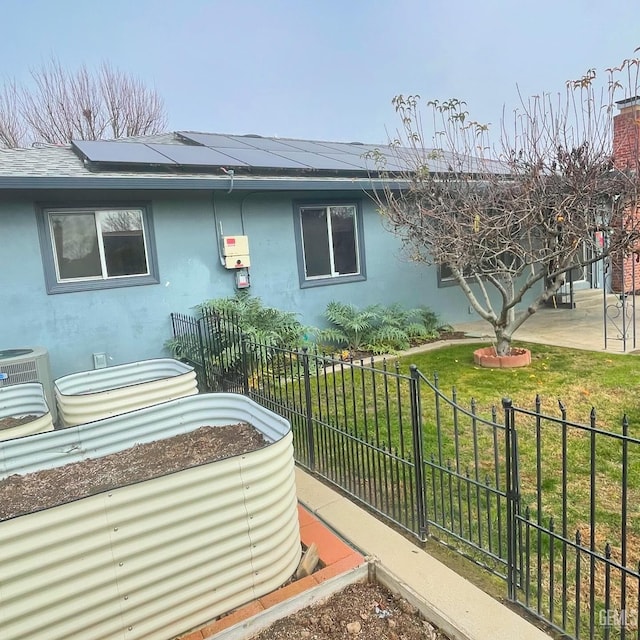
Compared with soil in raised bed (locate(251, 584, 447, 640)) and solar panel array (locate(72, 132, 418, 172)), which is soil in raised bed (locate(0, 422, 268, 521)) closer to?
soil in raised bed (locate(251, 584, 447, 640))

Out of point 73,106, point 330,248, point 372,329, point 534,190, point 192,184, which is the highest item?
point 73,106

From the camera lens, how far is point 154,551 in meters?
2.00

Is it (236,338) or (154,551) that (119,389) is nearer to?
(236,338)

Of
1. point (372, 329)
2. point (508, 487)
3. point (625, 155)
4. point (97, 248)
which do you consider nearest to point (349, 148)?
point (372, 329)

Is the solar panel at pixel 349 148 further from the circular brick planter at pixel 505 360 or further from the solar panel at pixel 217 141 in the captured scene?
the circular brick planter at pixel 505 360

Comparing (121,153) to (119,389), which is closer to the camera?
(119,389)

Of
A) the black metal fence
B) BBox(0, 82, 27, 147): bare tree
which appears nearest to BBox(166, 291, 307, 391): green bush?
the black metal fence

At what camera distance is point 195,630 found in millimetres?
2129

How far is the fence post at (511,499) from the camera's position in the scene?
7.15ft

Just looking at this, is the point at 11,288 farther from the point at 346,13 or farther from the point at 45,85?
the point at 45,85

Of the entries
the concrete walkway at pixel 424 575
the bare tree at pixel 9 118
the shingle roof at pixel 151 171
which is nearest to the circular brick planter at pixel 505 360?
the shingle roof at pixel 151 171

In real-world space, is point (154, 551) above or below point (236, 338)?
below

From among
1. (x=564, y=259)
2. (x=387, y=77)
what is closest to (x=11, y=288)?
(x=564, y=259)

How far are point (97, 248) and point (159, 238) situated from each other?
0.84 metres
